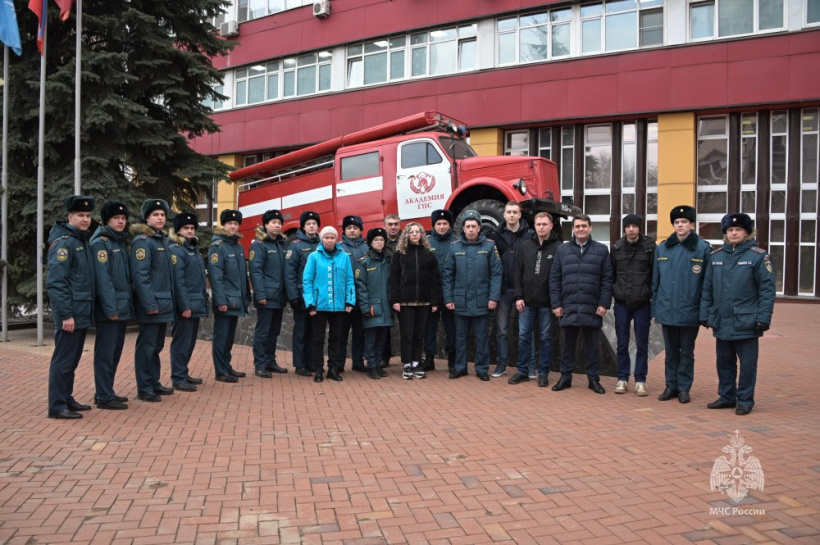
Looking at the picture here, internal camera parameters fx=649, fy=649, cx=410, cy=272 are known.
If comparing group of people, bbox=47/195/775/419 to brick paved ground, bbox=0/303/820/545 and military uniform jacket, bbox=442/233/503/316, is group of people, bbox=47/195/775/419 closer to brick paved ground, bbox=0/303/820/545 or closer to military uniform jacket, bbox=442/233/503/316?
military uniform jacket, bbox=442/233/503/316

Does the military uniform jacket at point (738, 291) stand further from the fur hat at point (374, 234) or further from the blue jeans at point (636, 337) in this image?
the fur hat at point (374, 234)

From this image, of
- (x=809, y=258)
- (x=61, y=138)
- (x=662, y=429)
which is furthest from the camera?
(x=809, y=258)

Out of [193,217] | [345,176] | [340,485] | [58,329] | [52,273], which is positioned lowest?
[340,485]

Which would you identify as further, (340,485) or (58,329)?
(58,329)

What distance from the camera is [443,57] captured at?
75.0 feet

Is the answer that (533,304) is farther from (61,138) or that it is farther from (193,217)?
(61,138)

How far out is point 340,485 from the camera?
4.40 m

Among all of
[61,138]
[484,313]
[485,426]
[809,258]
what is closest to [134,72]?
[61,138]

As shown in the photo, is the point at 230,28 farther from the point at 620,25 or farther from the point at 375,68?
the point at 620,25

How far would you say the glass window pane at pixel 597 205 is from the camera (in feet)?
68.1

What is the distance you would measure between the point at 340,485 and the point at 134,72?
11.6m

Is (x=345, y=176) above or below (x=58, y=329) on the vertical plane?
above

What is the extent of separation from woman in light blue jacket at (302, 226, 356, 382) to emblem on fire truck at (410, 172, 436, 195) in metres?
3.68

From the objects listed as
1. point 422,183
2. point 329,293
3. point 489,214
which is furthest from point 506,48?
point 329,293
